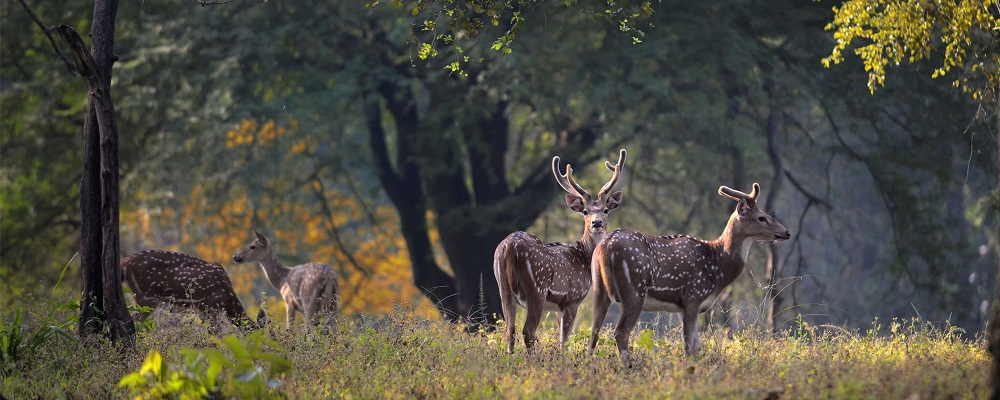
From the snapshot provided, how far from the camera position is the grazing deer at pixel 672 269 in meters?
11.0

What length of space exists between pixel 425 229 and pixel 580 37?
5728mm

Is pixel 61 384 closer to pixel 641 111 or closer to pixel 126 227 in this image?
pixel 641 111

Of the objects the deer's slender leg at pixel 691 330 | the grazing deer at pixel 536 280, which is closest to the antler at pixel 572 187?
the grazing deer at pixel 536 280

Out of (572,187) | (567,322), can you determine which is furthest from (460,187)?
(567,322)

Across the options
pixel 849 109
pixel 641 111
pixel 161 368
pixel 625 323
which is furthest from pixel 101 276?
pixel 849 109

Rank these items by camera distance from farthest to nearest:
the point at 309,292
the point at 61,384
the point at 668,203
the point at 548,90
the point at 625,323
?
the point at 668,203, the point at 548,90, the point at 309,292, the point at 625,323, the point at 61,384

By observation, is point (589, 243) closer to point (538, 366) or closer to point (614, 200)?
point (614, 200)

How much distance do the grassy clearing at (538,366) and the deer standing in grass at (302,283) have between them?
3875 millimetres

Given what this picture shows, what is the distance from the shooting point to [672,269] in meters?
11.2

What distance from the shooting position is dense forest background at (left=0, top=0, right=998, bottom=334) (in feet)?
67.1

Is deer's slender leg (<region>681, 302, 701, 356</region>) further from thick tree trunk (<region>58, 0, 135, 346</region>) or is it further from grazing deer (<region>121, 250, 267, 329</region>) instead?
grazing deer (<region>121, 250, 267, 329</region>)

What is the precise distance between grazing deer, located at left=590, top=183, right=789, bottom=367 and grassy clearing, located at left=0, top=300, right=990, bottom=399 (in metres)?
0.30

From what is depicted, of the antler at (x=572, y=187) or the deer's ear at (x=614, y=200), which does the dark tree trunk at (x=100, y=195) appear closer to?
the antler at (x=572, y=187)

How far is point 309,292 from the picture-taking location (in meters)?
16.0
